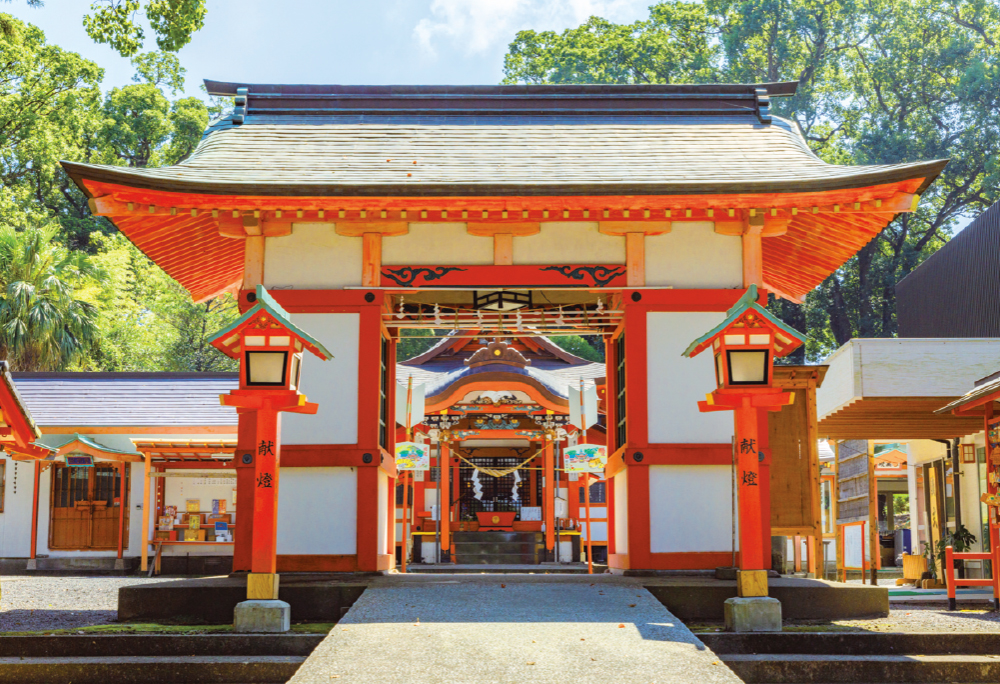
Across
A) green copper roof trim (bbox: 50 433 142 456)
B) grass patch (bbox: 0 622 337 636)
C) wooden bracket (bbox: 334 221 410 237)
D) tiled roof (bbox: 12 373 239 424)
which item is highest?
wooden bracket (bbox: 334 221 410 237)

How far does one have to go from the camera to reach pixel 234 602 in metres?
8.97

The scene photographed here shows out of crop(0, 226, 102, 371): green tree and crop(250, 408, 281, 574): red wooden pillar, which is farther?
crop(0, 226, 102, 371): green tree

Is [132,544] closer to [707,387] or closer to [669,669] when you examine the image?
[707,387]

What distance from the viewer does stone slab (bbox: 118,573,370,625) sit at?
8938 millimetres

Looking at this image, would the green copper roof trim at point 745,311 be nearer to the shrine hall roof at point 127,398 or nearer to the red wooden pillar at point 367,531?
the red wooden pillar at point 367,531

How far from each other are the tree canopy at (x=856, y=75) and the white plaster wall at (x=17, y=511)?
96.4 feet

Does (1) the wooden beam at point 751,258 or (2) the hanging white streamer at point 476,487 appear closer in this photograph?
(1) the wooden beam at point 751,258

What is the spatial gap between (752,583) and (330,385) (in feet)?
15.9

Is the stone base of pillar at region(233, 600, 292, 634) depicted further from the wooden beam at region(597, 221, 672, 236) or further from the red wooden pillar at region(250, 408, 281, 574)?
the wooden beam at region(597, 221, 672, 236)

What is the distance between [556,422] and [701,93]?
10.8 meters

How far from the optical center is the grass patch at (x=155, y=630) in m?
7.85

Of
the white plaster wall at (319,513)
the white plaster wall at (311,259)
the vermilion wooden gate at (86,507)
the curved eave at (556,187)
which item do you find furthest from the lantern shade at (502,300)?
the vermilion wooden gate at (86,507)

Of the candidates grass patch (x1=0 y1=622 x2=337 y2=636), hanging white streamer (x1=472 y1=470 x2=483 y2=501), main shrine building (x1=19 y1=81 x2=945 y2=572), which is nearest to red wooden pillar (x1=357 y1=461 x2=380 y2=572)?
main shrine building (x1=19 y1=81 x2=945 y2=572)

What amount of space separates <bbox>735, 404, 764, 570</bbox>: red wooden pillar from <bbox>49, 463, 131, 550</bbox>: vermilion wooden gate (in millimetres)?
16649
